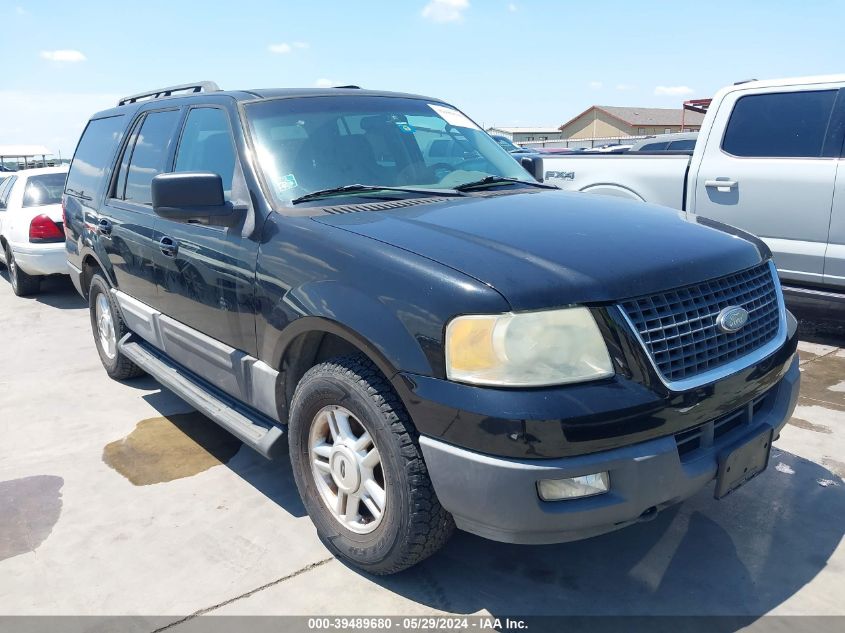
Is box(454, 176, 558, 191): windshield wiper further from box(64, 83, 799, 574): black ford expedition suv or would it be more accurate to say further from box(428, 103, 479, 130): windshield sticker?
box(428, 103, 479, 130): windshield sticker

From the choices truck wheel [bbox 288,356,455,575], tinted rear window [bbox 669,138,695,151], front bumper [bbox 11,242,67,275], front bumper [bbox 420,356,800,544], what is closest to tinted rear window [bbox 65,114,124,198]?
front bumper [bbox 11,242,67,275]

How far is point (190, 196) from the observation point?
2.93 meters

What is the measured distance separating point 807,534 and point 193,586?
→ 2.53 m

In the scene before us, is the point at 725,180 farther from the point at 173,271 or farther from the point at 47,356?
the point at 47,356

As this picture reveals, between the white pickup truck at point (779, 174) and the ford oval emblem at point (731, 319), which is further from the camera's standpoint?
the white pickup truck at point (779, 174)

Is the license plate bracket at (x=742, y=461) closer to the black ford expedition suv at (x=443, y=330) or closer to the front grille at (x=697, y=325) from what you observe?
the black ford expedition suv at (x=443, y=330)

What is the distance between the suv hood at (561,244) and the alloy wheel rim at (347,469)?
2.38 feet

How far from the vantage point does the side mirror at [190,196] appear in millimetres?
2920

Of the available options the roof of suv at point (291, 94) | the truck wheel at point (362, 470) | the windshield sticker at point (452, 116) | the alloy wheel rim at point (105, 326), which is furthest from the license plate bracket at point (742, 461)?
the alloy wheel rim at point (105, 326)

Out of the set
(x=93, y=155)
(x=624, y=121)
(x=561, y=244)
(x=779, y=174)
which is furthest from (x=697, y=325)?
(x=624, y=121)

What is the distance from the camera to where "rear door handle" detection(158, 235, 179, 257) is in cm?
360

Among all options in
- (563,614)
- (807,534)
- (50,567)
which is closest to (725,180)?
(807,534)

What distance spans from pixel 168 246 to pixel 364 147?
1.17m

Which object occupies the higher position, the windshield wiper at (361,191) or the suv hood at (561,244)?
the windshield wiper at (361,191)
